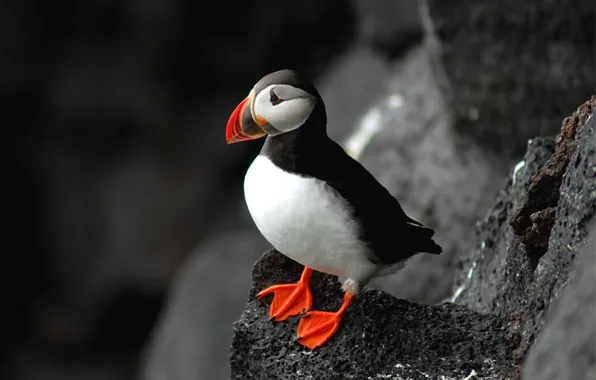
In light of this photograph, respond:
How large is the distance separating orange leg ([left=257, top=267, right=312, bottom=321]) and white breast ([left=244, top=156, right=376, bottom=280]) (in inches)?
6.9

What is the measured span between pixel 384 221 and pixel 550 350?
978mm

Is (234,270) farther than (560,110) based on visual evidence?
Yes

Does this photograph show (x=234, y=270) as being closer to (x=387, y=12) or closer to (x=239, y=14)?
(x=387, y=12)

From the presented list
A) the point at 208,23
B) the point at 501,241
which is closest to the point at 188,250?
the point at 208,23

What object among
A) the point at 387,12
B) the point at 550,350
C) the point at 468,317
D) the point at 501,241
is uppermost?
the point at 387,12

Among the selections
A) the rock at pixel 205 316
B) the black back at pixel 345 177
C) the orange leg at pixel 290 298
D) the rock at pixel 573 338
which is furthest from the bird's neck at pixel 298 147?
the rock at pixel 205 316

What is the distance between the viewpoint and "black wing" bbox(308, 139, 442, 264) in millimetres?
2418

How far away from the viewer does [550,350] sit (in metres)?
1.57

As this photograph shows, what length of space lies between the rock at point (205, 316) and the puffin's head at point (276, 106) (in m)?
2.96

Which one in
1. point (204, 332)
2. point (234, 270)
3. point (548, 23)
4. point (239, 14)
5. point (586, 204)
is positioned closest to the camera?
point (586, 204)

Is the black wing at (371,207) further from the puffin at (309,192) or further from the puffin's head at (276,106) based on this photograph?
→ the puffin's head at (276,106)

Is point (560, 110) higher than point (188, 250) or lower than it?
lower

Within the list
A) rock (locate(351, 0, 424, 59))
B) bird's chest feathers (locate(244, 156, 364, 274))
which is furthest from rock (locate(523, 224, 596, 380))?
rock (locate(351, 0, 424, 59))

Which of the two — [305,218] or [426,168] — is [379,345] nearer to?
[305,218]
